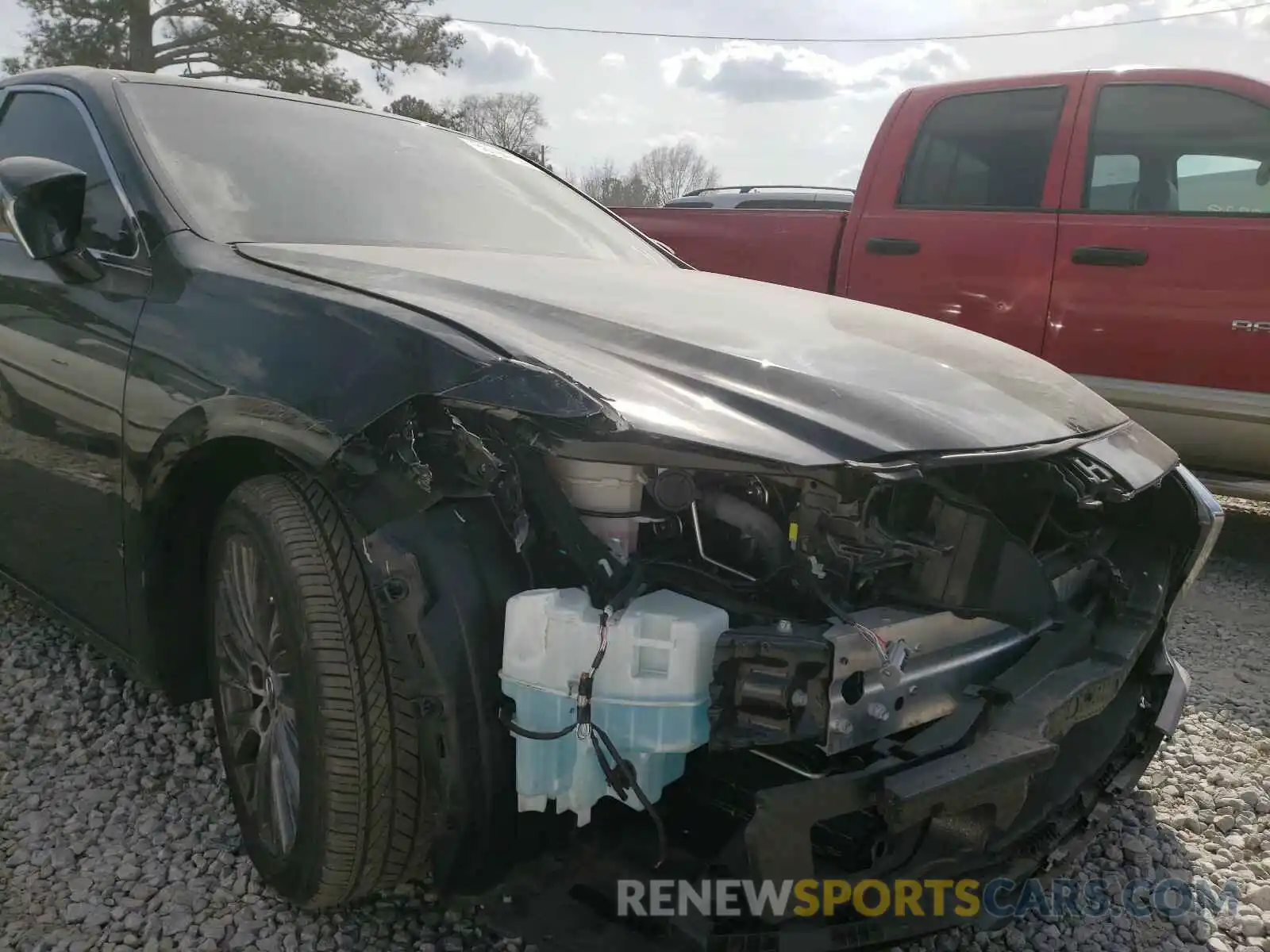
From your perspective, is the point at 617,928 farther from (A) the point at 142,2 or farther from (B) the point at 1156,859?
(A) the point at 142,2

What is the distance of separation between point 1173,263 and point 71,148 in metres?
4.11

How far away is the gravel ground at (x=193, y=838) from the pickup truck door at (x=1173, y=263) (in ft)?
4.51

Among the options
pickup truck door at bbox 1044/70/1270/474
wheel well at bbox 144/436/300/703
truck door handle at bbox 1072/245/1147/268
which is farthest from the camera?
truck door handle at bbox 1072/245/1147/268

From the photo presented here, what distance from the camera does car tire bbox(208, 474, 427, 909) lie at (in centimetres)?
172

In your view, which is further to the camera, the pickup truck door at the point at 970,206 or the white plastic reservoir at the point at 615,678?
the pickup truck door at the point at 970,206

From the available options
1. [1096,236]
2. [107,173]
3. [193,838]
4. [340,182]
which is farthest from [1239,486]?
[107,173]

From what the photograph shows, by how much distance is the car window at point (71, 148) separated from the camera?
2363 mm

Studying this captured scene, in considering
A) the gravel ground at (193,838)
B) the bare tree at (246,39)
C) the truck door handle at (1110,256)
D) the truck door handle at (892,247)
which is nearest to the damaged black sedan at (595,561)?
the gravel ground at (193,838)

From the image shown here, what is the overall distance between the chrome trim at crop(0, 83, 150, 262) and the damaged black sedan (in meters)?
0.02

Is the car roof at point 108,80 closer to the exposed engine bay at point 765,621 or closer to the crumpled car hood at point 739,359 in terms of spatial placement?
the crumpled car hood at point 739,359

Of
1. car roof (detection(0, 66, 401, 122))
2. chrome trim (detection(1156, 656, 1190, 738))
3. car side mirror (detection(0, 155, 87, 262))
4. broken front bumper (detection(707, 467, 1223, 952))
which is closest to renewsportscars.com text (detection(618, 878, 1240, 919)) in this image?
broken front bumper (detection(707, 467, 1223, 952))

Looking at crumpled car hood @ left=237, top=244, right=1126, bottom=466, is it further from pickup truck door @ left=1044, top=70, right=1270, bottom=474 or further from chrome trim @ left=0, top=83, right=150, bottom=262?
pickup truck door @ left=1044, top=70, right=1270, bottom=474

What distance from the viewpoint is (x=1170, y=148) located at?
14.7 ft

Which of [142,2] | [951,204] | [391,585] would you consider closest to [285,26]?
[142,2]
